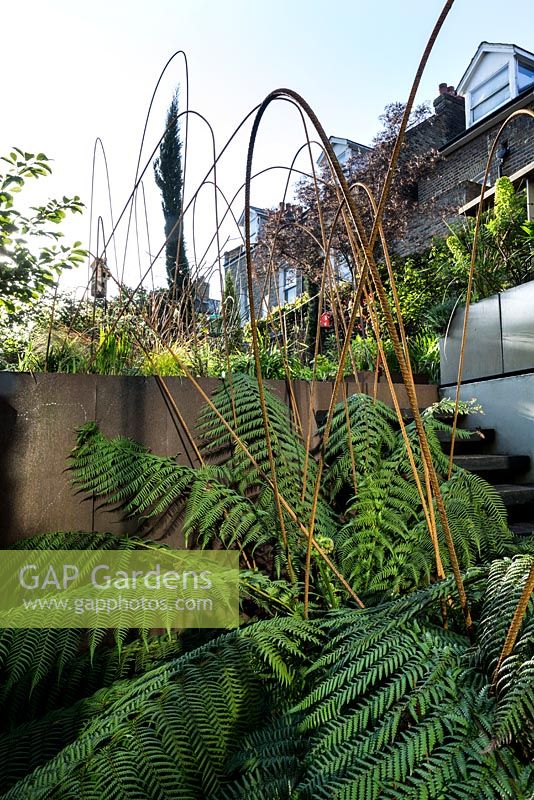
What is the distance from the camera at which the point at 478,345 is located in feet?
9.26

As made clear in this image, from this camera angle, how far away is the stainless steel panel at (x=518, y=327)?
2.49 m

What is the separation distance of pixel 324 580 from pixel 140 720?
478 millimetres

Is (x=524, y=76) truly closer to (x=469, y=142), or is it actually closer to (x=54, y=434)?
(x=469, y=142)

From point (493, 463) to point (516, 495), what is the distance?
0.75 ft

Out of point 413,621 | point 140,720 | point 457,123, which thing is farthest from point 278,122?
point 457,123

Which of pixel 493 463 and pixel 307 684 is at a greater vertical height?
pixel 493 463

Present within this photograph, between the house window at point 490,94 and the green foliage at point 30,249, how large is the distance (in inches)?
392

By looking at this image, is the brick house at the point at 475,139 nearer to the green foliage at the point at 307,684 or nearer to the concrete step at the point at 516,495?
the concrete step at the point at 516,495

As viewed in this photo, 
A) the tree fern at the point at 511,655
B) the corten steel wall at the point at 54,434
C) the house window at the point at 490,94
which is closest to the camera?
the tree fern at the point at 511,655

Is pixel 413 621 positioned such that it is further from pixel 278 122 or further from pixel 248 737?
pixel 278 122

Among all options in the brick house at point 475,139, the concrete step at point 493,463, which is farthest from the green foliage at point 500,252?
the brick house at point 475,139

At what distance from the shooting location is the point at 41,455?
5.78 feet

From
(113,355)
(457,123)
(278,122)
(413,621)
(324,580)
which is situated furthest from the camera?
(457,123)

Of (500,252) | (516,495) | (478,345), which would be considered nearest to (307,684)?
(516,495)
